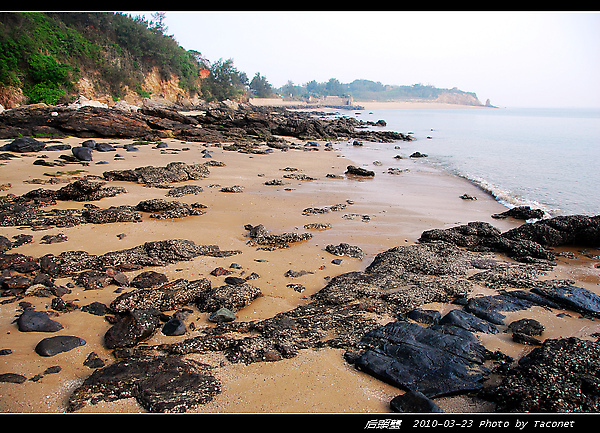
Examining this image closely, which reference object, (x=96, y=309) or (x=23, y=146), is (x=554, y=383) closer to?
(x=96, y=309)

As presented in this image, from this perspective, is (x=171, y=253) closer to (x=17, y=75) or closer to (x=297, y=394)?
(x=297, y=394)

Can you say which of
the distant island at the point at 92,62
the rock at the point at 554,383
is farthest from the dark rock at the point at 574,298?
the distant island at the point at 92,62

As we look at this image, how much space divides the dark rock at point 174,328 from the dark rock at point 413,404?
2.00m

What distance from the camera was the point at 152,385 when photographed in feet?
8.38

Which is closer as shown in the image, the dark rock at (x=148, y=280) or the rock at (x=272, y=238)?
the dark rock at (x=148, y=280)

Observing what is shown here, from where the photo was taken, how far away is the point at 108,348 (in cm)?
305

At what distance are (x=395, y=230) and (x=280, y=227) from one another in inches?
89.9

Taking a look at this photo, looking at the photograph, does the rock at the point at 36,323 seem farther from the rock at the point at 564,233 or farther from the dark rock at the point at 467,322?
the rock at the point at 564,233

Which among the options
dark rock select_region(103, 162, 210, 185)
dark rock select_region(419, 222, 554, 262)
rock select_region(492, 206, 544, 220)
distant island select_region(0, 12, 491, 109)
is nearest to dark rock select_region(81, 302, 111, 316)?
dark rock select_region(419, 222, 554, 262)

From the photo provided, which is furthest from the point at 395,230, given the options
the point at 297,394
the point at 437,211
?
the point at 297,394

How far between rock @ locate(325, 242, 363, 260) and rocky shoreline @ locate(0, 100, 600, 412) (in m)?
0.03

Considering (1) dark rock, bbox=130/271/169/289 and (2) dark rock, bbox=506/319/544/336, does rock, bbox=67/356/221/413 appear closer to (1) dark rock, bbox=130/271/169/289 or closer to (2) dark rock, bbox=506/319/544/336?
(1) dark rock, bbox=130/271/169/289

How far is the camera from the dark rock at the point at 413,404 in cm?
242

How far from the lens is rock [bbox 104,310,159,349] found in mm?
3098
